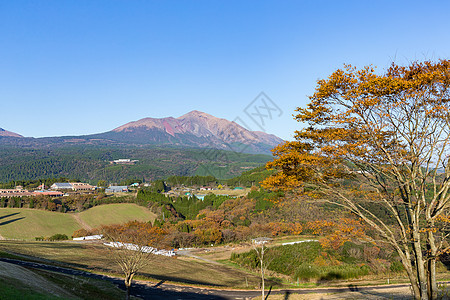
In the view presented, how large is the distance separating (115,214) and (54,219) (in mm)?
16178

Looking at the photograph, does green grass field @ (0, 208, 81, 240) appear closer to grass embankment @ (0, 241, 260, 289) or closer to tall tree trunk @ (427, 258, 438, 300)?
grass embankment @ (0, 241, 260, 289)

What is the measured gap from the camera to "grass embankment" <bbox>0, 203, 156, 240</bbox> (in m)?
71.8

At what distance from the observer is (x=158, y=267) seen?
3666cm

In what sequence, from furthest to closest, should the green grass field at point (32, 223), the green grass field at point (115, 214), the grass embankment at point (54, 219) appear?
the green grass field at point (115, 214) < the grass embankment at point (54, 219) < the green grass field at point (32, 223)

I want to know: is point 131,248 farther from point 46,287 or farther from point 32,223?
point 32,223

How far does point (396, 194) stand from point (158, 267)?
98.1 feet

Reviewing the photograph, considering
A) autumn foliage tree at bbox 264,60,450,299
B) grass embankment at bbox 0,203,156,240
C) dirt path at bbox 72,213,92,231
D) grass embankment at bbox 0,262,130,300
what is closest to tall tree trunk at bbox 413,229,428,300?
autumn foliage tree at bbox 264,60,450,299

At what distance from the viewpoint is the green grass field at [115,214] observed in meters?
87.9

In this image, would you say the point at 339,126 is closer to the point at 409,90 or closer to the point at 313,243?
the point at 409,90

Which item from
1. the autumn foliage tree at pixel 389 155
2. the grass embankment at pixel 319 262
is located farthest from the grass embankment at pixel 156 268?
the autumn foliage tree at pixel 389 155

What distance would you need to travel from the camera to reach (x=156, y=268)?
35875mm

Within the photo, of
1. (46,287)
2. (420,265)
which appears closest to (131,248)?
(46,287)

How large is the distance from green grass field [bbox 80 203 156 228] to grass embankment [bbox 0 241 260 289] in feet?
164

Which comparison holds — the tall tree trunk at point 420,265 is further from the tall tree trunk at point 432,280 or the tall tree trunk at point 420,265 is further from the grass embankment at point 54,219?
the grass embankment at point 54,219
